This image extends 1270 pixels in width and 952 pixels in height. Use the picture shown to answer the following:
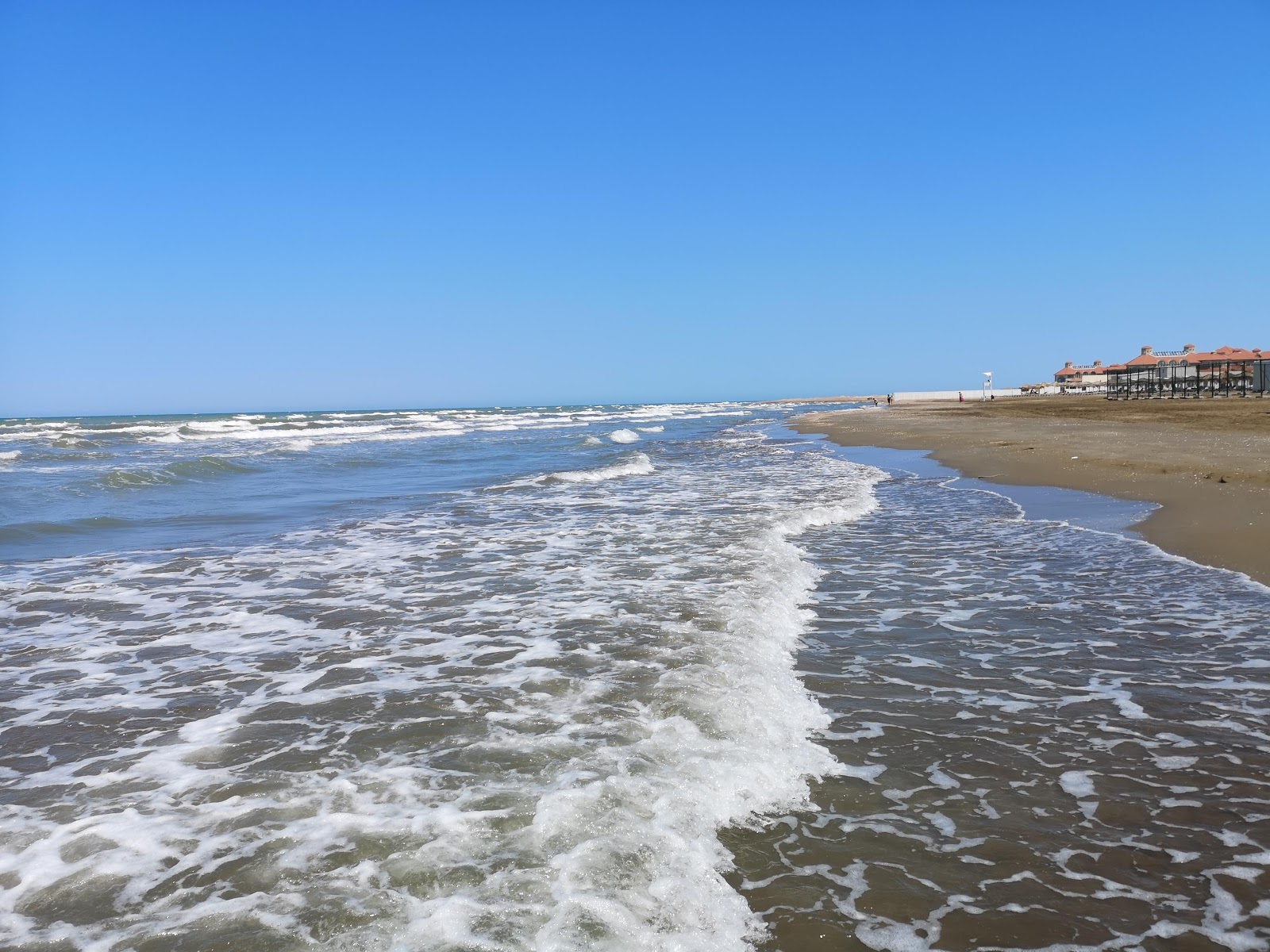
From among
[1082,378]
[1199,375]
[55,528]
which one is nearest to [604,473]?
[55,528]

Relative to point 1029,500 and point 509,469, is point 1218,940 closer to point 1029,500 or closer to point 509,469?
point 1029,500

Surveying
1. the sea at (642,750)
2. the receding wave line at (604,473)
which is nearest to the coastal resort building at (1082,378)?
the receding wave line at (604,473)

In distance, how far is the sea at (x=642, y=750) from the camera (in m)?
2.71

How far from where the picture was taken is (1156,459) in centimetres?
1531

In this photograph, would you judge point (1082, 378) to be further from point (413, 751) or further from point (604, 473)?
point (413, 751)

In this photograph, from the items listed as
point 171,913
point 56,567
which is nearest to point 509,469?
point 56,567

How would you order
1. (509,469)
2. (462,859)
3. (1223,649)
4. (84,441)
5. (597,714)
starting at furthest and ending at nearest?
(84,441) < (509,469) < (1223,649) < (597,714) < (462,859)

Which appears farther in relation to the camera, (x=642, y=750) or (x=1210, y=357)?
(x=1210, y=357)

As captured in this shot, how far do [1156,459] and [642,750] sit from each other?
15.4 meters

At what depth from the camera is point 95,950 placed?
2553 mm

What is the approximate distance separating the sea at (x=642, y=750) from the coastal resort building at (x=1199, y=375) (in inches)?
1829

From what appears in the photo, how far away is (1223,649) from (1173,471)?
1010 centimetres

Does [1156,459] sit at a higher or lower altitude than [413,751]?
higher

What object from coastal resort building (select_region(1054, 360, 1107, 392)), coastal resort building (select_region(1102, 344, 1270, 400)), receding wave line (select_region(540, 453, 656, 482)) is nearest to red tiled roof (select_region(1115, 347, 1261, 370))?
coastal resort building (select_region(1102, 344, 1270, 400))
